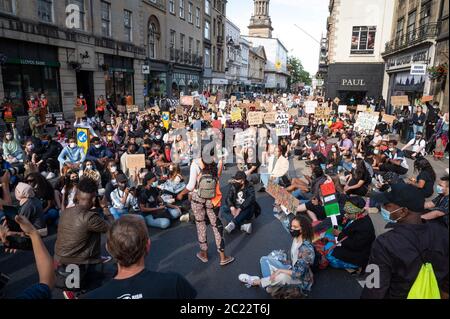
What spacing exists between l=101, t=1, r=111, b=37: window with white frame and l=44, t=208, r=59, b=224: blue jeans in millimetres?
19519

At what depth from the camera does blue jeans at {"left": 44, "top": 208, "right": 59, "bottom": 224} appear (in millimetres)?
6543

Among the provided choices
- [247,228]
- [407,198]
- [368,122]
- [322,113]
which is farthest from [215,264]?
[322,113]

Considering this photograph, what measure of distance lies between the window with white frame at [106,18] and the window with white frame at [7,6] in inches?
292

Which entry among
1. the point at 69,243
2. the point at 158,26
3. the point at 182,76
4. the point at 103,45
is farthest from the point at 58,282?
the point at 182,76

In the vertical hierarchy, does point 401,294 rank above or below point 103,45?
below

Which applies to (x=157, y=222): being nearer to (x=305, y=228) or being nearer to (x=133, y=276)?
(x=305, y=228)

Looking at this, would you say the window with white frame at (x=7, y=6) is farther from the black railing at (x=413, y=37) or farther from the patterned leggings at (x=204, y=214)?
the black railing at (x=413, y=37)

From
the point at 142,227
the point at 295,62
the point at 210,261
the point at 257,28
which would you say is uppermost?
the point at 257,28

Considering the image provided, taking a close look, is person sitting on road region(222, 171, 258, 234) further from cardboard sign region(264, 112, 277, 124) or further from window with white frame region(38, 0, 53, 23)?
window with white frame region(38, 0, 53, 23)

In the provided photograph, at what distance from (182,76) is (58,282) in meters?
36.3

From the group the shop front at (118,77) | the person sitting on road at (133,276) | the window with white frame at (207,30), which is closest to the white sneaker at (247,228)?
the person sitting on road at (133,276)

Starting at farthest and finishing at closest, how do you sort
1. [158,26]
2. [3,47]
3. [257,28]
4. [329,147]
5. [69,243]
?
[257,28] < [158,26] < [3,47] < [329,147] < [69,243]

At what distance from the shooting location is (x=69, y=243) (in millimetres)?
3814
